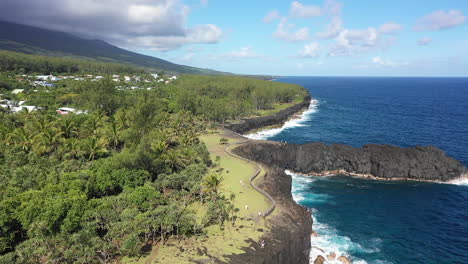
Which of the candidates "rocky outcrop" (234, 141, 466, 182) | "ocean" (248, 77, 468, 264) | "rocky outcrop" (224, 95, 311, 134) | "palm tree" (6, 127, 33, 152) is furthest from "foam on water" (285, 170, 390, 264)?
"rocky outcrop" (224, 95, 311, 134)

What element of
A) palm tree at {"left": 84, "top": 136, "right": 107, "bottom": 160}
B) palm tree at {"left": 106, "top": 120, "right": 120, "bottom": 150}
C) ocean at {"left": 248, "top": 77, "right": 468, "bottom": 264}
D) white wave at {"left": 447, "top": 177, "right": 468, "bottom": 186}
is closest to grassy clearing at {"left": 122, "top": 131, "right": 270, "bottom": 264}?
ocean at {"left": 248, "top": 77, "right": 468, "bottom": 264}

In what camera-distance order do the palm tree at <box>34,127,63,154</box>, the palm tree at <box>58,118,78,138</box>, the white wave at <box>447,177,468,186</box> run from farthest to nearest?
the white wave at <box>447,177,468,186</box>, the palm tree at <box>58,118,78,138</box>, the palm tree at <box>34,127,63,154</box>

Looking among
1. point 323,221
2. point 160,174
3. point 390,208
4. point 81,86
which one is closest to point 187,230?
point 160,174

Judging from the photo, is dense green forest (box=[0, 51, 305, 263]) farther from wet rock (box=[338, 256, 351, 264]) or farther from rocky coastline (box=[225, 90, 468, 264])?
wet rock (box=[338, 256, 351, 264])

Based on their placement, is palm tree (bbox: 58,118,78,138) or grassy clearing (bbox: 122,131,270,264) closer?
grassy clearing (bbox: 122,131,270,264)

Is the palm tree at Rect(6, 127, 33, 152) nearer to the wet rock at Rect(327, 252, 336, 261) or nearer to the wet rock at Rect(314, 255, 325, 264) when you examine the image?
the wet rock at Rect(314, 255, 325, 264)

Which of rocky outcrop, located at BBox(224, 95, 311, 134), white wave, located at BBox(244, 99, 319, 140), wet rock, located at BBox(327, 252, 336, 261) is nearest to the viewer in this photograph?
wet rock, located at BBox(327, 252, 336, 261)

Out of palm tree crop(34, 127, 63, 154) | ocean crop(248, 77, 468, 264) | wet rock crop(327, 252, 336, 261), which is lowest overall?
wet rock crop(327, 252, 336, 261)

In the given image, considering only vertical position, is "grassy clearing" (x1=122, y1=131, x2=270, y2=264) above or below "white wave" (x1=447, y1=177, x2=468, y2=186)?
above
